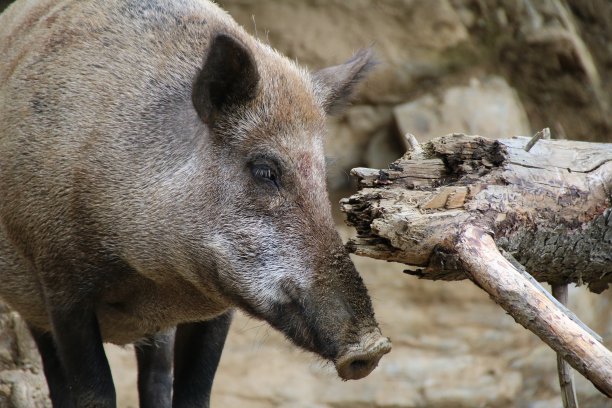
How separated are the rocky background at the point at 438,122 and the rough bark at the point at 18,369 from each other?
3.80 feet

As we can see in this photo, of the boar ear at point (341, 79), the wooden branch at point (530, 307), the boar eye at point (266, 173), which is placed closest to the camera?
the wooden branch at point (530, 307)

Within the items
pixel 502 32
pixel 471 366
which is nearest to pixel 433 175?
pixel 471 366

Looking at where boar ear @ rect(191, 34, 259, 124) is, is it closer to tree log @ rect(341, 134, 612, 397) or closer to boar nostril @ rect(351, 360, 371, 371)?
tree log @ rect(341, 134, 612, 397)

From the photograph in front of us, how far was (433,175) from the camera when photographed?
3.51m

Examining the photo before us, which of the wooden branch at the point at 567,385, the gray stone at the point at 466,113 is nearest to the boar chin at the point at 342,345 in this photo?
the wooden branch at the point at 567,385

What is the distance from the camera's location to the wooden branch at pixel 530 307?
8.45 ft

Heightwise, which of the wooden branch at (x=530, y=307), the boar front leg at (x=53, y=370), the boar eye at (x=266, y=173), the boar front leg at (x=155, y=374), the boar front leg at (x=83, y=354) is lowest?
the boar front leg at (x=155, y=374)

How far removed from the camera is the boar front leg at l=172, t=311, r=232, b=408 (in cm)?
477

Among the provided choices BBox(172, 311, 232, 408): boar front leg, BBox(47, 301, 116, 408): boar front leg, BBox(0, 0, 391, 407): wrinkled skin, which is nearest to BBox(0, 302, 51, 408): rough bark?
BBox(0, 0, 391, 407): wrinkled skin

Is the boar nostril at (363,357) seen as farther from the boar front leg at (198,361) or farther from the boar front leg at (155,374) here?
the boar front leg at (155,374)

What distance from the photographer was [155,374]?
18.2 feet

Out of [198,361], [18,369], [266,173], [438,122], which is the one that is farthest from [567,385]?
[438,122]

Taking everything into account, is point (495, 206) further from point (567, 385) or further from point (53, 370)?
point (53, 370)

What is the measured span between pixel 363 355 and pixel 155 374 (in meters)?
2.57
